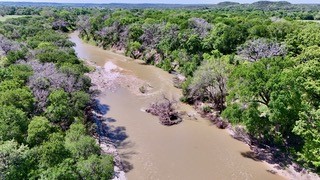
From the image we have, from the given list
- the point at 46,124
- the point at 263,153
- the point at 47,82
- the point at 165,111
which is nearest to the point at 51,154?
the point at 46,124

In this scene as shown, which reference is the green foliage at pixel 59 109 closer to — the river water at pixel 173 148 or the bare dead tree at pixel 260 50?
the river water at pixel 173 148

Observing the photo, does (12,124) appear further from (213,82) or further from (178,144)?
(213,82)

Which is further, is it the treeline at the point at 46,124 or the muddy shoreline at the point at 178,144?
the muddy shoreline at the point at 178,144

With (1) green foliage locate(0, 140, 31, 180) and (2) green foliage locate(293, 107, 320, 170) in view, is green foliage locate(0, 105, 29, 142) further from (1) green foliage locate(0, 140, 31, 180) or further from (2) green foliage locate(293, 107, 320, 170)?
(2) green foliage locate(293, 107, 320, 170)

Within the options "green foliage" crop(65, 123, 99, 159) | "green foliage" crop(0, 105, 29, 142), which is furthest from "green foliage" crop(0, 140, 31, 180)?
"green foliage" crop(65, 123, 99, 159)

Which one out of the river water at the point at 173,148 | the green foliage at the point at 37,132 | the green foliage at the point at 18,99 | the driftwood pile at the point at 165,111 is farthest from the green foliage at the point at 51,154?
the driftwood pile at the point at 165,111

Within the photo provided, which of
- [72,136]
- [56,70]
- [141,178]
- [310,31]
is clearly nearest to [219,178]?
[141,178]
